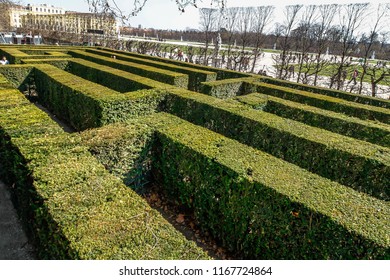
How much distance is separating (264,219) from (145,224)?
233 centimetres

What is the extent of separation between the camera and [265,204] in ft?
15.3

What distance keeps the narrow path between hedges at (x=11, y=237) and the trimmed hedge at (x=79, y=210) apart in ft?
2.84

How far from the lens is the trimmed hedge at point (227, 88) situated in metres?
13.5

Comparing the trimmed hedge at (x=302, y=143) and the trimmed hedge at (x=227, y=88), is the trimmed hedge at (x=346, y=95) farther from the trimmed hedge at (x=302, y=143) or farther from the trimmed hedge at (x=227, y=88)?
the trimmed hedge at (x=302, y=143)

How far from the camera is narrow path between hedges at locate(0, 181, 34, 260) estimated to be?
4.96 m

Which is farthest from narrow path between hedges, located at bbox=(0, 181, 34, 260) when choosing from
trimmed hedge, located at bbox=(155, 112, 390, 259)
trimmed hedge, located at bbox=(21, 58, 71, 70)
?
trimmed hedge, located at bbox=(21, 58, 71, 70)

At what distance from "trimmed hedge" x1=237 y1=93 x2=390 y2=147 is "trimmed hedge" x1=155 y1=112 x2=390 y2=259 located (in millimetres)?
4948

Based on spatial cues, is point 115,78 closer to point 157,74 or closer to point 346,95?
point 157,74

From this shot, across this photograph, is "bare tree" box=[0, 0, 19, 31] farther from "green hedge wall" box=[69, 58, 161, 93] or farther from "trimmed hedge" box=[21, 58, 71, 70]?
"green hedge wall" box=[69, 58, 161, 93]

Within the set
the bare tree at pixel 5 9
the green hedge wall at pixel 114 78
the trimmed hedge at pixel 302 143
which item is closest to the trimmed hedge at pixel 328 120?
the trimmed hedge at pixel 302 143

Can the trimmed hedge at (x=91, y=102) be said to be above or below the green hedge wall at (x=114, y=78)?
below

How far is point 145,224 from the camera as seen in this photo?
11.0ft

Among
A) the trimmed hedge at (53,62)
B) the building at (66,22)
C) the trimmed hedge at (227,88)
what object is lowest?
the trimmed hedge at (227,88)

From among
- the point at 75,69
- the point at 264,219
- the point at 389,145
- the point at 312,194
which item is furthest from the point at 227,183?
the point at 75,69
